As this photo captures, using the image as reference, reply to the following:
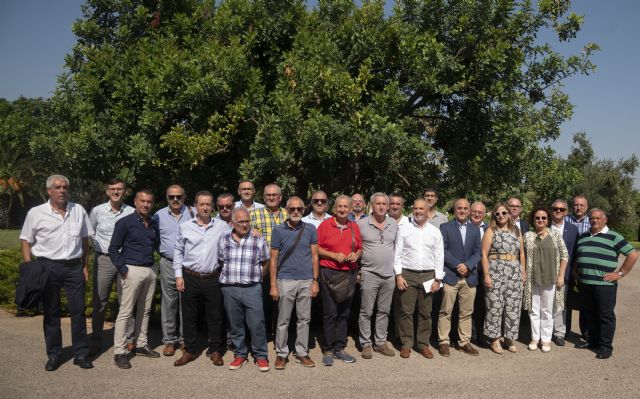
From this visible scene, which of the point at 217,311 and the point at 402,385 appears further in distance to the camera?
the point at 217,311

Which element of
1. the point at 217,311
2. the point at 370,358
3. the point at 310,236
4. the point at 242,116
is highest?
the point at 242,116

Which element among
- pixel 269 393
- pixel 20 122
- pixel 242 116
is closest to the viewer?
pixel 269 393

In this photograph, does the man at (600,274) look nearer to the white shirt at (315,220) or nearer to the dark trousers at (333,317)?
the dark trousers at (333,317)

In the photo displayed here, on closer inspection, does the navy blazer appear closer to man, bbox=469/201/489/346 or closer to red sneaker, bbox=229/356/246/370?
man, bbox=469/201/489/346

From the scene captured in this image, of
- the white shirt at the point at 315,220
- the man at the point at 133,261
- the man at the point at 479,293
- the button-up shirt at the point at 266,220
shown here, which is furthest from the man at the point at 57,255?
the man at the point at 479,293

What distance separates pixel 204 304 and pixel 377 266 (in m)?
2.02

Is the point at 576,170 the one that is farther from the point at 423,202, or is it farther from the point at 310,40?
the point at 310,40

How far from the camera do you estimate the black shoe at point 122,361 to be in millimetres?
5543

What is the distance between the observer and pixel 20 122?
4006 cm

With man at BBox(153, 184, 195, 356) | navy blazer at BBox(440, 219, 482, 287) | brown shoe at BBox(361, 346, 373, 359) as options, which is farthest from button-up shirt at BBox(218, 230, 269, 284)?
navy blazer at BBox(440, 219, 482, 287)

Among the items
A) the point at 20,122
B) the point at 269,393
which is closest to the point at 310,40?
the point at 269,393

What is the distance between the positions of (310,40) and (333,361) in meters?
5.17

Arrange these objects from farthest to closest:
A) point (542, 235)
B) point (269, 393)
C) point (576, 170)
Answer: point (576, 170)
point (542, 235)
point (269, 393)

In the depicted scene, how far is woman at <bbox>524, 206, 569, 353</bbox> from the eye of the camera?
658cm
